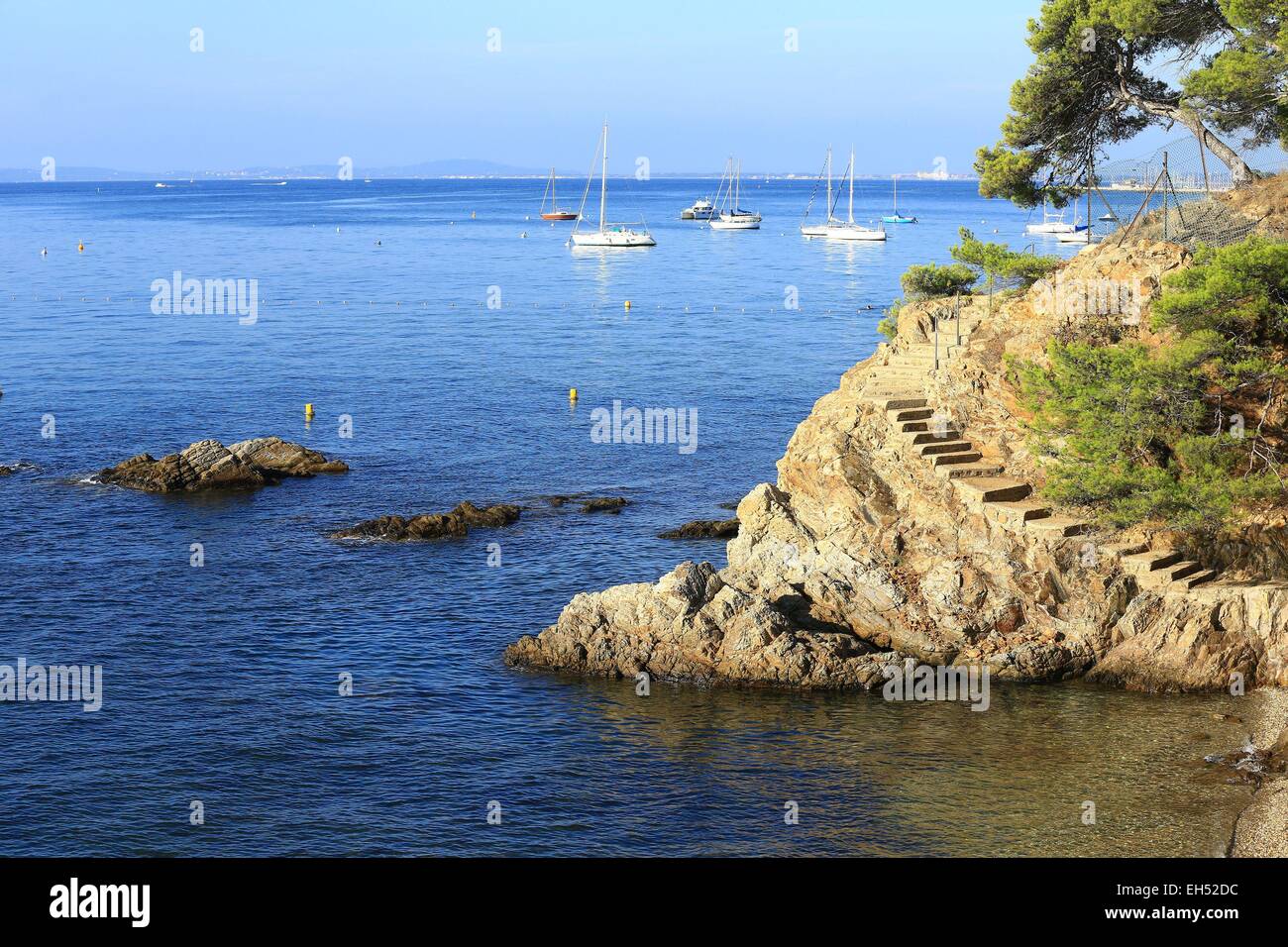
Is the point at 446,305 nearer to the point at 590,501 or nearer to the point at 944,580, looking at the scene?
the point at 590,501

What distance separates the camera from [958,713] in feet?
113

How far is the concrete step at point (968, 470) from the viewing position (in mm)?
39094

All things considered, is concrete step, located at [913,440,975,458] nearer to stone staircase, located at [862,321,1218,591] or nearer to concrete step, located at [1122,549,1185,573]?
stone staircase, located at [862,321,1218,591]

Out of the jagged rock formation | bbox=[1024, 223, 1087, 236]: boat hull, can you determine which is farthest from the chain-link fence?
bbox=[1024, 223, 1087, 236]: boat hull

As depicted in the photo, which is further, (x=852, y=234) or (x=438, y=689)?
(x=852, y=234)

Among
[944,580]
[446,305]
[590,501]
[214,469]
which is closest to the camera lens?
[944,580]

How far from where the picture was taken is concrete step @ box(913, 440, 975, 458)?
3969 centimetres

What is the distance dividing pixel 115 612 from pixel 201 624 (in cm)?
286

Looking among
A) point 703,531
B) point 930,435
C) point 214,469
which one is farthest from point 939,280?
point 214,469

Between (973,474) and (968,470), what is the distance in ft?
0.73

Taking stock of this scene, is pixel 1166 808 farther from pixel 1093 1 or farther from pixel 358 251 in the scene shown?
pixel 358 251

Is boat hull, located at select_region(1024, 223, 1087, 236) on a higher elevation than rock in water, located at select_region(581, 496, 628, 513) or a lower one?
higher

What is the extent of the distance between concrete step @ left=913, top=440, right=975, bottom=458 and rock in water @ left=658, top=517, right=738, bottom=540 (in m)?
11.0

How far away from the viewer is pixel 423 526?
164 ft
